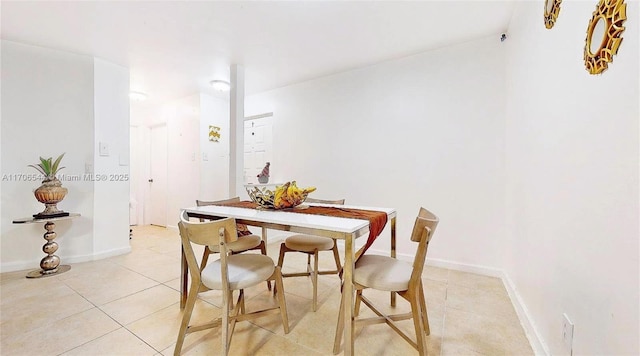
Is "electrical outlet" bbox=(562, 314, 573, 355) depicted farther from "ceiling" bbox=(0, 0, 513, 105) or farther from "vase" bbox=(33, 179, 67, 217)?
"vase" bbox=(33, 179, 67, 217)

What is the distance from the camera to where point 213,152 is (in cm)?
423

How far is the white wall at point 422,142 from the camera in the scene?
2486 mm

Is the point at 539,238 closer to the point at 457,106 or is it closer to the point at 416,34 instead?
the point at 457,106

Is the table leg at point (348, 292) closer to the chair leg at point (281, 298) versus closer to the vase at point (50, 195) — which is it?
the chair leg at point (281, 298)

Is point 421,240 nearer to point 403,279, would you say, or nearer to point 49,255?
point 403,279

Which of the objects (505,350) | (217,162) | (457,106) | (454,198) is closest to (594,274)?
(505,350)

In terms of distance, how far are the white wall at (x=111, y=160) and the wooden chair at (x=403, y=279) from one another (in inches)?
126

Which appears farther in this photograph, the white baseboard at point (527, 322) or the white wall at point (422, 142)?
the white wall at point (422, 142)

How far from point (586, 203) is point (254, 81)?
3.69 metres

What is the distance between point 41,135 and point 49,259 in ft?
4.39

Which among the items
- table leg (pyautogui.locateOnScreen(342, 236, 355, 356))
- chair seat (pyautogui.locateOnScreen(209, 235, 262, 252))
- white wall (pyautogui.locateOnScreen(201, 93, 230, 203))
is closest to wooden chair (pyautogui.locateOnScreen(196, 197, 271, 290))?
chair seat (pyautogui.locateOnScreen(209, 235, 262, 252))

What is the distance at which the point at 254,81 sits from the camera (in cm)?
367

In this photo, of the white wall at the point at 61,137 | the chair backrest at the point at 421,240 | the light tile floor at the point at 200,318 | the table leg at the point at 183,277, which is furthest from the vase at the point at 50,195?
the chair backrest at the point at 421,240

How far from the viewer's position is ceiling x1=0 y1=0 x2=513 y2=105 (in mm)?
2057
